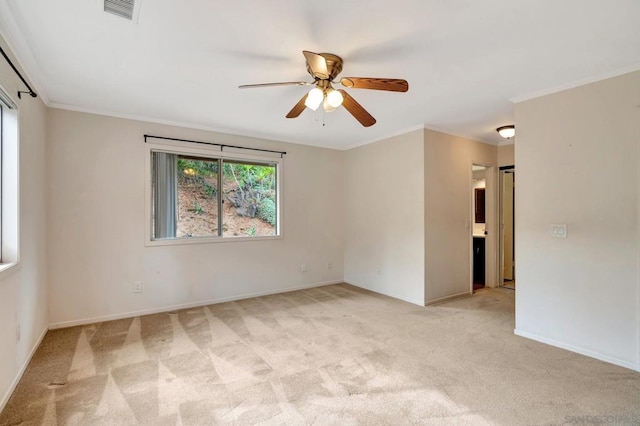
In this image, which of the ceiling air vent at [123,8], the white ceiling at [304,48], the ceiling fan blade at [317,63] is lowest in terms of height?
the ceiling fan blade at [317,63]

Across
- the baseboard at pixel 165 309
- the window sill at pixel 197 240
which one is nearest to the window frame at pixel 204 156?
the window sill at pixel 197 240

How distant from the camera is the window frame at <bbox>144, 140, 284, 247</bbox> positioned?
374 cm

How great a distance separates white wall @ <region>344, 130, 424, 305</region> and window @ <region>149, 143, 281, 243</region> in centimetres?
140

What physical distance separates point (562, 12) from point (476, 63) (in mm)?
633

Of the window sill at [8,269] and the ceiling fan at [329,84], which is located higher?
the ceiling fan at [329,84]

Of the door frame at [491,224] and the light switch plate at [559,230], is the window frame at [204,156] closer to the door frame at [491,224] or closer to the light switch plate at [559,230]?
the door frame at [491,224]

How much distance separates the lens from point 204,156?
4.19 m

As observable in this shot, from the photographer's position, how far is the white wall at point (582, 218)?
244 cm

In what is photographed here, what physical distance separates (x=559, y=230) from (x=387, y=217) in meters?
2.17

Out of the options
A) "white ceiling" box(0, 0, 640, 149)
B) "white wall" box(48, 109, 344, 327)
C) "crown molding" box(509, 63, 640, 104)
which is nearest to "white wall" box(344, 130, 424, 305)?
"white ceiling" box(0, 0, 640, 149)

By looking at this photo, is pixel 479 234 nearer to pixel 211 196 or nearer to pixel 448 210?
pixel 448 210

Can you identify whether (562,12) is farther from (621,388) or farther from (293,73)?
(621,388)

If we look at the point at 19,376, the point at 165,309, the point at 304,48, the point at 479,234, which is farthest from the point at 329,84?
the point at 479,234

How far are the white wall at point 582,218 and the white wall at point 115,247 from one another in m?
3.32
